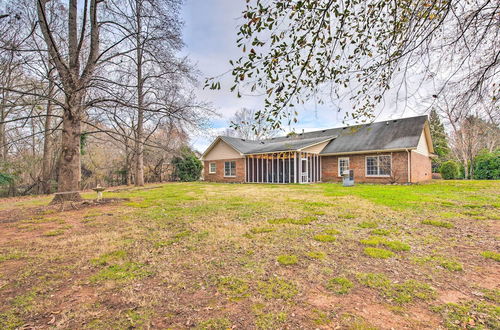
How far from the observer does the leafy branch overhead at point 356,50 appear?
9.09 ft

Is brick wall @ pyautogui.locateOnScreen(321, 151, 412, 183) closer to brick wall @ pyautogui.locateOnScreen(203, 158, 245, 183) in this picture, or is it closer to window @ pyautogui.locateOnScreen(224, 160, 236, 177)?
brick wall @ pyautogui.locateOnScreen(203, 158, 245, 183)

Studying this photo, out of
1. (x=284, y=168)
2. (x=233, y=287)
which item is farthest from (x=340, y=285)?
(x=284, y=168)

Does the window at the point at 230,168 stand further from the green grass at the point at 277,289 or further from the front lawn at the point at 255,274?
the green grass at the point at 277,289

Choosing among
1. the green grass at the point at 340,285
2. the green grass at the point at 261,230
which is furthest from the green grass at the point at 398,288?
the green grass at the point at 261,230

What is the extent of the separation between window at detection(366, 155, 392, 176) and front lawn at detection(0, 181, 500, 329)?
10.1 meters

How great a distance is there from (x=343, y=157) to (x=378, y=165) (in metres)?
2.45

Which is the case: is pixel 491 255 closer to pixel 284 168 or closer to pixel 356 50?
pixel 356 50

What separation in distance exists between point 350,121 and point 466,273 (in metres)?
2.48

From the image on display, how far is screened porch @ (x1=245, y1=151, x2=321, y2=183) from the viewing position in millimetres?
16469

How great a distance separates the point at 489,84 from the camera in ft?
11.5

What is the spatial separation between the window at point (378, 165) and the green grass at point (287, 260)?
1440 cm

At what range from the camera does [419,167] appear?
16.3 meters

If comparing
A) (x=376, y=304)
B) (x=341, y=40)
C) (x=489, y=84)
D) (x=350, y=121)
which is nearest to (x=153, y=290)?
(x=376, y=304)

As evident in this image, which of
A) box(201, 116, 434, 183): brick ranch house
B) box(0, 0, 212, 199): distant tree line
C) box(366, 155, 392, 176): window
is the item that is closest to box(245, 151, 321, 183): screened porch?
box(201, 116, 434, 183): brick ranch house
